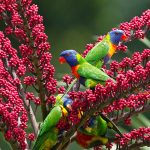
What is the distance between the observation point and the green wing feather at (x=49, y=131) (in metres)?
3.35

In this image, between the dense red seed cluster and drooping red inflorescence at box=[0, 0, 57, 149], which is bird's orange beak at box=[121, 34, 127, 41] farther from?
drooping red inflorescence at box=[0, 0, 57, 149]

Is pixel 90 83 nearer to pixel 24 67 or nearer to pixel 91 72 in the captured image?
pixel 91 72

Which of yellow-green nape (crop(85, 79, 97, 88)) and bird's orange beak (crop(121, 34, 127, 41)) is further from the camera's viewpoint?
bird's orange beak (crop(121, 34, 127, 41))

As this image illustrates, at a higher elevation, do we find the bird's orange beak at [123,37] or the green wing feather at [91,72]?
the bird's orange beak at [123,37]

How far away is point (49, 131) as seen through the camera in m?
3.44

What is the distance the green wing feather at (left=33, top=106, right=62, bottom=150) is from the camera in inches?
132

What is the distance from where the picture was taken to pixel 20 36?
3.38 metres

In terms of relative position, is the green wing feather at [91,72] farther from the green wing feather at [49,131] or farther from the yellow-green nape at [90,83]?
the green wing feather at [49,131]

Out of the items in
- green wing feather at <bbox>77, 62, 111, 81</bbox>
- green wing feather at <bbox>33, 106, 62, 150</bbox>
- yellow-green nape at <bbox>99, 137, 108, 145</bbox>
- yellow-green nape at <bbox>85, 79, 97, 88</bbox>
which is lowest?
yellow-green nape at <bbox>99, 137, 108, 145</bbox>

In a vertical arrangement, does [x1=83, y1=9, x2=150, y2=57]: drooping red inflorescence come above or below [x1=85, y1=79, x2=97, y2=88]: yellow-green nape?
above

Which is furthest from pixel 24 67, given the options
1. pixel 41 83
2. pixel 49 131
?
pixel 49 131

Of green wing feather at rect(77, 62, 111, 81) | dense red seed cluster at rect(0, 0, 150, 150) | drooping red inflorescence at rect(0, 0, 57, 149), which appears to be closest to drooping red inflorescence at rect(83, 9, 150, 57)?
dense red seed cluster at rect(0, 0, 150, 150)

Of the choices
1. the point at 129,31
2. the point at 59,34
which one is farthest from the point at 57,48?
the point at 129,31

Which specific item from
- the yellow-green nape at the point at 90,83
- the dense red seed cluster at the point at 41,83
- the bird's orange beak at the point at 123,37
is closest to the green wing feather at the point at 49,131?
the dense red seed cluster at the point at 41,83
